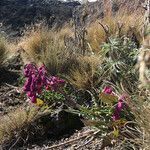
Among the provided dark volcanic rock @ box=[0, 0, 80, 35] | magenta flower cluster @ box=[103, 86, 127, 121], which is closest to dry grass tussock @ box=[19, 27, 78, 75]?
magenta flower cluster @ box=[103, 86, 127, 121]

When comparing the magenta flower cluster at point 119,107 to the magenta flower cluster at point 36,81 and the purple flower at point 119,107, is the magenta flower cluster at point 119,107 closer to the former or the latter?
the purple flower at point 119,107

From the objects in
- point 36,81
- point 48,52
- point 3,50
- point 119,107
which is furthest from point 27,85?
point 3,50

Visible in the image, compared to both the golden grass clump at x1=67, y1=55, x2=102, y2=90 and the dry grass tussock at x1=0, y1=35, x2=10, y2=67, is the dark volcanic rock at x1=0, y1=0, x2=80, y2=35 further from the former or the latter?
the golden grass clump at x1=67, y1=55, x2=102, y2=90

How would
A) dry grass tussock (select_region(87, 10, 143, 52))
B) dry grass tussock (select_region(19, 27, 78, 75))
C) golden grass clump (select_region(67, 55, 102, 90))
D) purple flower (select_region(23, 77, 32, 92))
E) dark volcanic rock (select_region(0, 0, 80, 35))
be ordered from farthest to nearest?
dark volcanic rock (select_region(0, 0, 80, 35)) → dry grass tussock (select_region(87, 10, 143, 52)) → dry grass tussock (select_region(19, 27, 78, 75)) → golden grass clump (select_region(67, 55, 102, 90)) → purple flower (select_region(23, 77, 32, 92))

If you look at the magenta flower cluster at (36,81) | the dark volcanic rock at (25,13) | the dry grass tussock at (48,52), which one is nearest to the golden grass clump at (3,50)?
the dry grass tussock at (48,52)

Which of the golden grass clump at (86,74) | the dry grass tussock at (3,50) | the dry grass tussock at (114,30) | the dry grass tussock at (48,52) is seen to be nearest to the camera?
the golden grass clump at (86,74)

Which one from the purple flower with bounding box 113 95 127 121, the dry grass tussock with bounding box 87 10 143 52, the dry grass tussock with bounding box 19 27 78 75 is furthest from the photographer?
the dry grass tussock with bounding box 87 10 143 52

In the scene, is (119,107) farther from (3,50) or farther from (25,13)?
(25,13)

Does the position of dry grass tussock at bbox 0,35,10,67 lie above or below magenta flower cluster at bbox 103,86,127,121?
below

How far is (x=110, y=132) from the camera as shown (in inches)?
155

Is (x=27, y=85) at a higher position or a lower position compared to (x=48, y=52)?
higher

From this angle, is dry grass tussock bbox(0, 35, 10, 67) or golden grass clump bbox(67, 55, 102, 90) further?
dry grass tussock bbox(0, 35, 10, 67)

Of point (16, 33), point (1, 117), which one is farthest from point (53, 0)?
point (1, 117)

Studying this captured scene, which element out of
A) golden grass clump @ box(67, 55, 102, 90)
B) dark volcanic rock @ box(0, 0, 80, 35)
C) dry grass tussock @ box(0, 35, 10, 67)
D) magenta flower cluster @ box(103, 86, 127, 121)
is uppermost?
magenta flower cluster @ box(103, 86, 127, 121)
